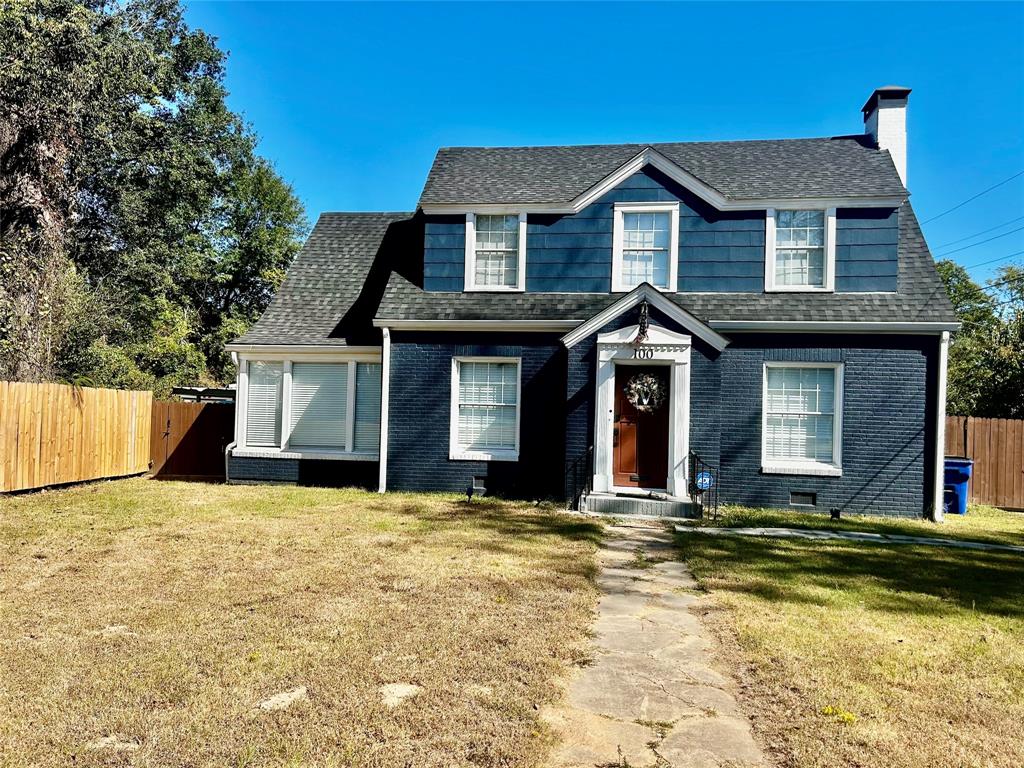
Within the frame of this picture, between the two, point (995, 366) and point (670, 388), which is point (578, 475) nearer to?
point (670, 388)

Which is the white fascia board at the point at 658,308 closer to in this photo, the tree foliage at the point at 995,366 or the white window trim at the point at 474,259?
the white window trim at the point at 474,259

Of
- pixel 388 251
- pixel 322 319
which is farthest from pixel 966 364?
pixel 322 319

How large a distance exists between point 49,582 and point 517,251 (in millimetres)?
9061

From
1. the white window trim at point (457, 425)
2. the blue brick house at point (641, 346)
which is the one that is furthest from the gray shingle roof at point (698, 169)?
the white window trim at point (457, 425)

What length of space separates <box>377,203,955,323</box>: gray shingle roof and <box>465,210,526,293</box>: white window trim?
155mm

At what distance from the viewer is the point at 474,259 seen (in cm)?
1255

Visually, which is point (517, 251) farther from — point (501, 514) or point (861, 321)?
point (861, 321)

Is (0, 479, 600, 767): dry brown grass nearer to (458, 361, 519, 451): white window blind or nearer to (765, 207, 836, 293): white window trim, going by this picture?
(458, 361, 519, 451): white window blind

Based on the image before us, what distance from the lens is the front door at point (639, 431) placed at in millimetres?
11023

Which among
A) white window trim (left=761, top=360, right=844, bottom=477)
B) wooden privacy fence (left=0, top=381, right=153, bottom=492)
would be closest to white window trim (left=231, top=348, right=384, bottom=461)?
wooden privacy fence (left=0, top=381, right=153, bottom=492)

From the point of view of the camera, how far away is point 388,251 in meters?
15.0

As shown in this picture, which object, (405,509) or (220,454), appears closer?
(405,509)

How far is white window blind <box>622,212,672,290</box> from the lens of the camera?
12.0m

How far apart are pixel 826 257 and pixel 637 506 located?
19.0 ft
